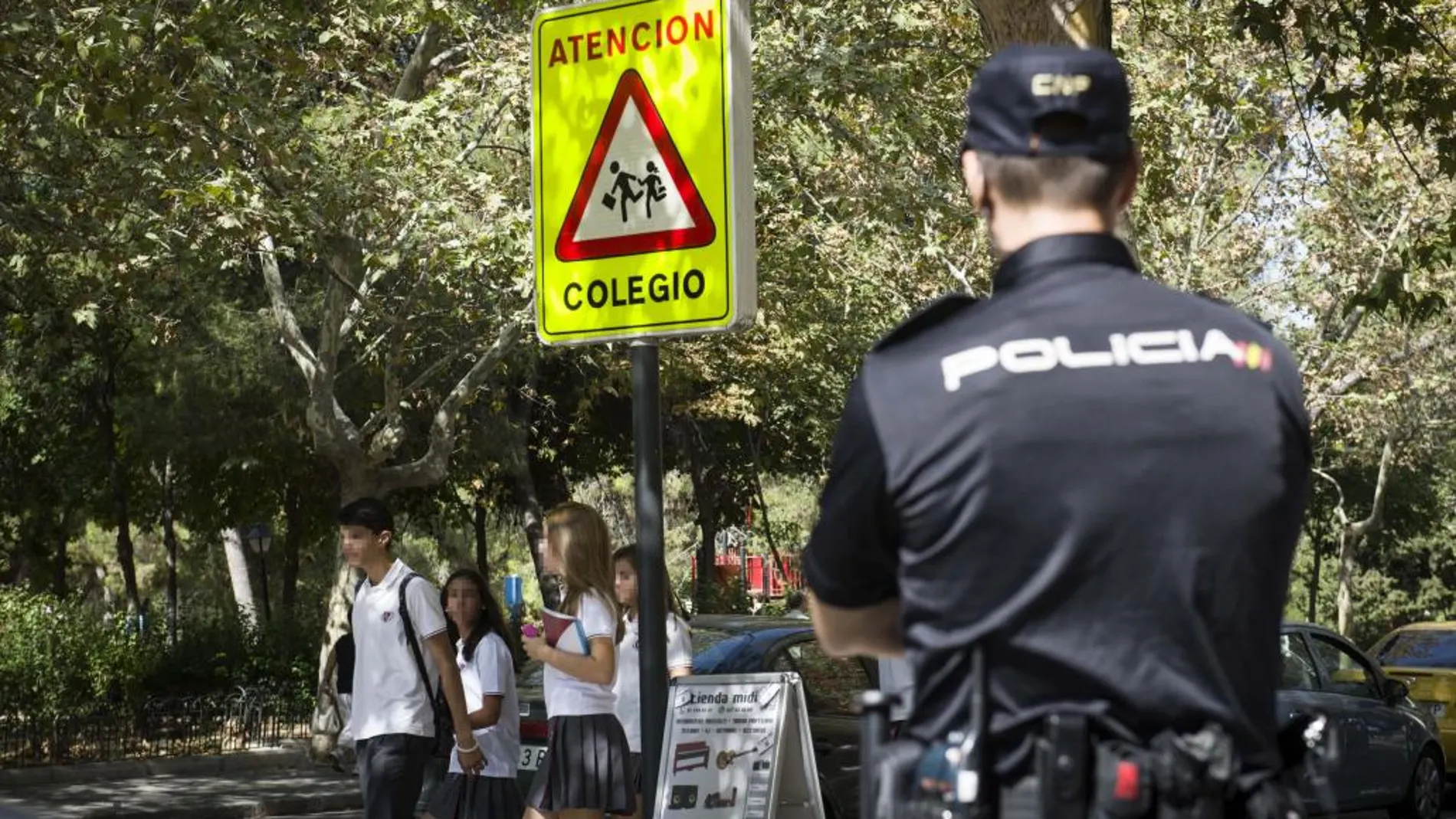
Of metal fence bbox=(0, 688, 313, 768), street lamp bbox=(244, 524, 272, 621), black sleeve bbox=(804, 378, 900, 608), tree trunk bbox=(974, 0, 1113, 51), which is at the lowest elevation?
metal fence bbox=(0, 688, 313, 768)

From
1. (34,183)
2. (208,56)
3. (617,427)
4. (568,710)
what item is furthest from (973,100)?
(617,427)

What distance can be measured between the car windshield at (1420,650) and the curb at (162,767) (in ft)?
37.0

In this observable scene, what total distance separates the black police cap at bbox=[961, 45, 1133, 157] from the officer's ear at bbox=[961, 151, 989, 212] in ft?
0.05

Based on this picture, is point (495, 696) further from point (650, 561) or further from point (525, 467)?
point (525, 467)

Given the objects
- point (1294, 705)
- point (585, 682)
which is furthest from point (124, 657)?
point (585, 682)

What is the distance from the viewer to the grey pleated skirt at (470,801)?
29.0ft

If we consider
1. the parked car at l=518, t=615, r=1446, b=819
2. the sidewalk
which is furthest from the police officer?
the sidewalk

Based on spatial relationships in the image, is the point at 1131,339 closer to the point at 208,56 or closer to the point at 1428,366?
the point at 208,56

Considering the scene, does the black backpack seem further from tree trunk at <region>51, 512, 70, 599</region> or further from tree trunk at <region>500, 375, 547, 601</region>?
tree trunk at <region>51, 512, 70, 599</region>

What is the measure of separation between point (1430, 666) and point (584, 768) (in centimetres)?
1176

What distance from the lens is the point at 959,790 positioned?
7.51 ft

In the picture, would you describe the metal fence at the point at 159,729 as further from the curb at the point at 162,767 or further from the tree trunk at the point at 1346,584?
the tree trunk at the point at 1346,584

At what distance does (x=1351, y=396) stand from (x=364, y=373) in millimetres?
13652

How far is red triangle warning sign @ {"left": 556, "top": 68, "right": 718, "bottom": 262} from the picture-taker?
5.27 meters
